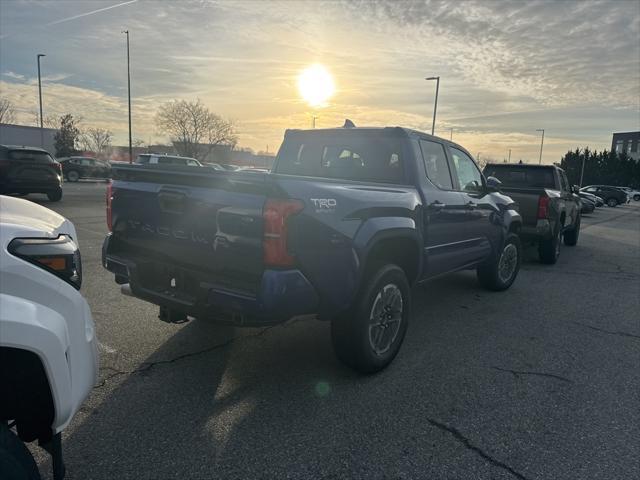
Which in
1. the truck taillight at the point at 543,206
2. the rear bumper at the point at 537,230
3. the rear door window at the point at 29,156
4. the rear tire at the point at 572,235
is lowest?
the rear tire at the point at 572,235

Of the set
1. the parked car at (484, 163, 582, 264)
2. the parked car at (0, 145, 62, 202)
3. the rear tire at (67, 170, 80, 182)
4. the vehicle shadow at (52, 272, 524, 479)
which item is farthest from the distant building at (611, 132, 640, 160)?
the vehicle shadow at (52, 272, 524, 479)

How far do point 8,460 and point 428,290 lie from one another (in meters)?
5.44

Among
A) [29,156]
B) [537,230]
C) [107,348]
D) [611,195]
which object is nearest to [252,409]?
[107,348]

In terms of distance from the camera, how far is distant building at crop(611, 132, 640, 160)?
90.3 m

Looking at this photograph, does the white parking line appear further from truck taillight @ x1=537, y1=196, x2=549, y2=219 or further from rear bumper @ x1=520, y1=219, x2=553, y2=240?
truck taillight @ x1=537, y1=196, x2=549, y2=219

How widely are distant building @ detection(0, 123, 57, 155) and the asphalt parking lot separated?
41.3 meters

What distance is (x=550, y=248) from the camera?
8531 mm

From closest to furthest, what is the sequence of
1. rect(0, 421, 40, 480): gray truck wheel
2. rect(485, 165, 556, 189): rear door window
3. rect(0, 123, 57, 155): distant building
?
rect(0, 421, 40, 480): gray truck wheel
rect(485, 165, 556, 189): rear door window
rect(0, 123, 57, 155): distant building

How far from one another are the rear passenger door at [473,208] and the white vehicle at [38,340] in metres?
4.01

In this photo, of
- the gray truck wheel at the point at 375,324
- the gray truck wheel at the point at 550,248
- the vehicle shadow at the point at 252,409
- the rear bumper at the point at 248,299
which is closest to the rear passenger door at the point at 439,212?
the gray truck wheel at the point at 375,324

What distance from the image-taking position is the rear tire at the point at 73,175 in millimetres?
27859

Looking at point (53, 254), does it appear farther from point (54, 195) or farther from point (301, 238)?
point (54, 195)

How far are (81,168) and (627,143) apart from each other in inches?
4024

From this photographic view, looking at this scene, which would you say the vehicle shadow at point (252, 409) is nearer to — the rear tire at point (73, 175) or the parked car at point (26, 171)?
the parked car at point (26, 171)
